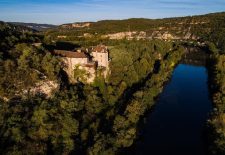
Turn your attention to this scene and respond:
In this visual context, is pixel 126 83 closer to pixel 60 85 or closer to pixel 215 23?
pixel 60 85

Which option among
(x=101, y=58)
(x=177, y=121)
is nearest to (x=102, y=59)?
(x=101, y=58)

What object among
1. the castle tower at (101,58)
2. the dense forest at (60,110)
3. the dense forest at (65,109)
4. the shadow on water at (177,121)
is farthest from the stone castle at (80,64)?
the shadow on water at (177,121)

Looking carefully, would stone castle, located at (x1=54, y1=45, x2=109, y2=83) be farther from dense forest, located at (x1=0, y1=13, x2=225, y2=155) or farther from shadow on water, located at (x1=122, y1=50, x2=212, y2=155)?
shadow on water, located at (x1=122, y1=50, x2=212, y2=155)

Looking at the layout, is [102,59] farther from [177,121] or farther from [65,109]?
[65,109]

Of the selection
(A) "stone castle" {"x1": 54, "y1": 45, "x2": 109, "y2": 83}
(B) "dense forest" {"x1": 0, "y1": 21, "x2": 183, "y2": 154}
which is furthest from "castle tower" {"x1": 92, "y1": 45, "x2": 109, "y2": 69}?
(B) "dense forest" {"x1": 0, "y1": 21, "x2": 183, "y2": 154}

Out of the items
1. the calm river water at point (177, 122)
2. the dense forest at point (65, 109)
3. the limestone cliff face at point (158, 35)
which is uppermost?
the dense forest at point (65, 109)

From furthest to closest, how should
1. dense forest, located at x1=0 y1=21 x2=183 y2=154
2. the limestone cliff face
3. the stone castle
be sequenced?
the limestone cliff face, the stone castle, dense forest, located at x1=0 y1=21 x2=183 y2=154

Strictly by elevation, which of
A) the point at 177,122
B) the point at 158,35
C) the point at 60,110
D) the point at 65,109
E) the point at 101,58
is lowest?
the point at 177,122

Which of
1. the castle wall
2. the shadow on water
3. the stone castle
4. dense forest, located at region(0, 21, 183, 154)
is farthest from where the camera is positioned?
the castle wall

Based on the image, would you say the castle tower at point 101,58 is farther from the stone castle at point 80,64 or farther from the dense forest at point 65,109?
the dense forest at point 65,109
